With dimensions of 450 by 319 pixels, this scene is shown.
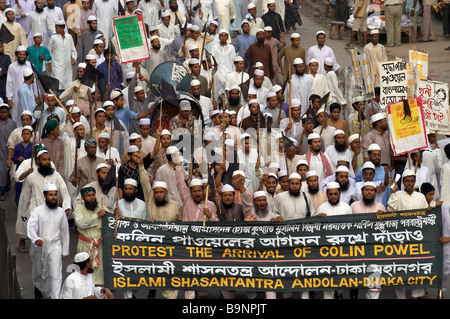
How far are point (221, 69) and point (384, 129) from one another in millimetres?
4055

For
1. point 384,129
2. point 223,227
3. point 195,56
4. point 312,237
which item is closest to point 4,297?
point 223,227

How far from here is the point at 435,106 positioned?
47.0 feet

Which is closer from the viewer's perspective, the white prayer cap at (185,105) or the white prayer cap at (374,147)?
the white prayer cap at (374,147)

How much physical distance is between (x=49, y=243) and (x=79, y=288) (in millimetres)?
1272

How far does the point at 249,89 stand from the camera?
16.6 meters

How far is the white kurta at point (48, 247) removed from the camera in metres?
13.0

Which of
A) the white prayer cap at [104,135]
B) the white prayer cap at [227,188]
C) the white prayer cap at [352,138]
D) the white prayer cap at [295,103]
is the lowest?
the white prayer cap at [352,138]

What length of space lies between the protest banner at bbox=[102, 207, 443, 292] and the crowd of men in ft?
0.76

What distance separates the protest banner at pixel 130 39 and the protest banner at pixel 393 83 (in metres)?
3.68

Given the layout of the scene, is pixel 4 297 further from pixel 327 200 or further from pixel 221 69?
pixel 221 69

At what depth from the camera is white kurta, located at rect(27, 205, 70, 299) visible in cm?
1302

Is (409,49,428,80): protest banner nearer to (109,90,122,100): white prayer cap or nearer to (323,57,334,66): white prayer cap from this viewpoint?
(323,57,334,66): white prayer cap

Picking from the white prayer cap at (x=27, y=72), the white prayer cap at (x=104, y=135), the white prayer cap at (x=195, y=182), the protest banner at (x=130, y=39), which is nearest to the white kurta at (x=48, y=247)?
the white prayer cap at (x=195, y=182)

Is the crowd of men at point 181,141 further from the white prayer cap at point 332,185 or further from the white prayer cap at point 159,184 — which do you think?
the white prayer cap at point 332,185
